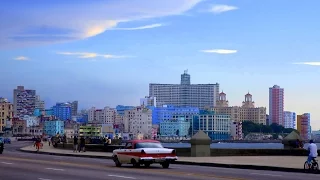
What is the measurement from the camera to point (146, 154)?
34.2 metres

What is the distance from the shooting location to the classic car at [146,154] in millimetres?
34250

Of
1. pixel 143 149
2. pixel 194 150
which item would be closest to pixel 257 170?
pixel 143 149

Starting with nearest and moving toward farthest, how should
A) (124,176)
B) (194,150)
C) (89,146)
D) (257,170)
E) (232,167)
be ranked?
1. (124,176)
2. (257,170)
3. (232,167)
4. (194,150)
5. (89,146)

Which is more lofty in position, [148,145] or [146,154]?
[148,145]

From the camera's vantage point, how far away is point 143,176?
90.8 ft

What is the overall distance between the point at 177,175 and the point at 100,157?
2211 centimetres

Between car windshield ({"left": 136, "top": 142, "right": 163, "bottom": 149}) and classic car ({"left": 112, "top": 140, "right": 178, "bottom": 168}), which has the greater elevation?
car windshield ({"left": 136, "top": 142, "right": 163, "bottom": 149})

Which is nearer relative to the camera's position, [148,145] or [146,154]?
[146,154]

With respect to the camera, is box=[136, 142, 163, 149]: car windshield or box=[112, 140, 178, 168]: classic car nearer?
box=[112, 140, 178, 168]: classic car

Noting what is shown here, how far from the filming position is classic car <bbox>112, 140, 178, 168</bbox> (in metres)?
34.2

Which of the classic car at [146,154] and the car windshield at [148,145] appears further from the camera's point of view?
the car windshield at [148,145]

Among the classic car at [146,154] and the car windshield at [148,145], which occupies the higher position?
the car windshield at [148,145]

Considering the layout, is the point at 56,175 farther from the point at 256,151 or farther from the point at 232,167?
the point at 256,151

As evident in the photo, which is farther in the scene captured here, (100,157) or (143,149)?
(100,157)
